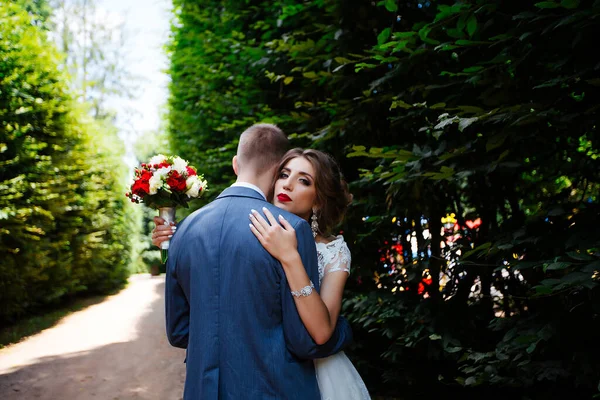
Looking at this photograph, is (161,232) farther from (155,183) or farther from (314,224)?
(314,224)

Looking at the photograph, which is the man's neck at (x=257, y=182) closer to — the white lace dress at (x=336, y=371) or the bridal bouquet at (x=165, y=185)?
the white lace dress at (x=336, y=371)

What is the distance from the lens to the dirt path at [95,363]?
235 inches

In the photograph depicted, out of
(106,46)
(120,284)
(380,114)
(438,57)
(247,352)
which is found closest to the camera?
(247,352)

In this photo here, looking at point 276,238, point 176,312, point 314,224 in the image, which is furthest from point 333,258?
point 176,312

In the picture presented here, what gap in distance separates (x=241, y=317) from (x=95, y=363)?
654 cm

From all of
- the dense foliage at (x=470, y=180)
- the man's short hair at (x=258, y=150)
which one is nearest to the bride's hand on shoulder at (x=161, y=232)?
the man's short hair at (x=258, y=150)

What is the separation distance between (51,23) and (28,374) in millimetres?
23652

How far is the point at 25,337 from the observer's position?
906 centimetres

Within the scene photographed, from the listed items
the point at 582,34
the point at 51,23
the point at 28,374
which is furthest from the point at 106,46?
the point at 582,34

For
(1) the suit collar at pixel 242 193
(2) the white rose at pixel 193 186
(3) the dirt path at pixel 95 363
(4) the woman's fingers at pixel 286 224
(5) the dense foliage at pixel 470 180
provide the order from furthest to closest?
(3) the dirt path at pixel 95 363
(2) the white rose at pixel 193 186
(5) the dense foliage at pixel 470 180
(1) the suit collar at pixel 242 193
(4) the woman's fingers at pixel 286 224

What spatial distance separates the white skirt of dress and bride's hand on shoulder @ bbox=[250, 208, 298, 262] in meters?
0.70

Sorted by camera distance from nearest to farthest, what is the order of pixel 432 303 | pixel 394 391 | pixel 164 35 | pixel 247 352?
pixel 247 352 < pixel 432 303 < pixel 394 391 < pixel 164 35

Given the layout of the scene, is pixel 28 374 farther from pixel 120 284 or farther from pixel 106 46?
pixel 106 46

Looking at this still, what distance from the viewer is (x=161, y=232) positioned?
2.66 m
